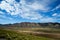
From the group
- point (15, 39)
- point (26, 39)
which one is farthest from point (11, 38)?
point (26, 39)

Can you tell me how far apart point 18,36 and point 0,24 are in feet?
7.62

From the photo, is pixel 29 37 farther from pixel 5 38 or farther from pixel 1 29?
pixel 1 29

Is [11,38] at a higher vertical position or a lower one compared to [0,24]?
lower

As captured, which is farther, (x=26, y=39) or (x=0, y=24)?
(x=0, y=24)

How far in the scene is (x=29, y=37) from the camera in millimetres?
11594

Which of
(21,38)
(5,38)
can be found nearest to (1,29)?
(5,38)

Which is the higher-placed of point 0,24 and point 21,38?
point 0,24

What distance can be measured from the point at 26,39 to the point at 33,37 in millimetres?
852

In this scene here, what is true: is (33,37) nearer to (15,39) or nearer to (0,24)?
(15,39)

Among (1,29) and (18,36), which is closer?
(18,36)

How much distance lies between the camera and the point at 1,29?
489 inches

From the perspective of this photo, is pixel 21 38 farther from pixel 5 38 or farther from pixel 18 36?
pixel 5 38

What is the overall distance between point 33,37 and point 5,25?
3042mm

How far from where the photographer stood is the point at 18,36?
11.4m
